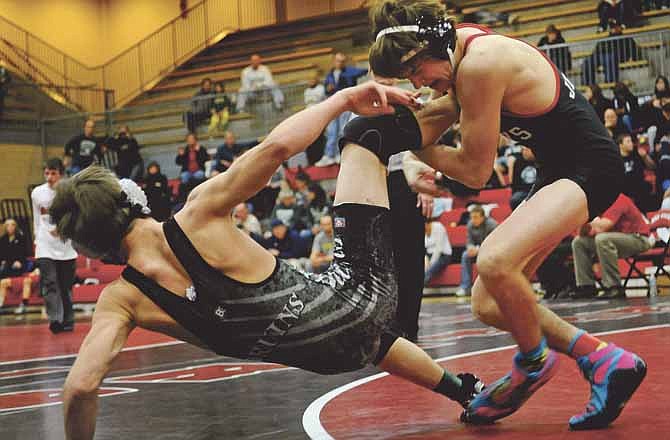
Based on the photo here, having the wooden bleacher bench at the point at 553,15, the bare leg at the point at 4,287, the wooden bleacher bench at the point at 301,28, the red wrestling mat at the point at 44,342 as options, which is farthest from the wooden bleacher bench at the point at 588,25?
the bare leg at the point at 4,287

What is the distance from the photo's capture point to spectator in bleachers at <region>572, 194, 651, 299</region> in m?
9.41

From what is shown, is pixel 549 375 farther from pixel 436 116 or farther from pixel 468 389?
pixel 436 116

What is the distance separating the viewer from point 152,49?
850 inches

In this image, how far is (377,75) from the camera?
3133 millimetres

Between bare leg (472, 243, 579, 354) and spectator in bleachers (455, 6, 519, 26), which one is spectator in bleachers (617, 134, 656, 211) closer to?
spectator in bleachers (455, 6, 519, 26)

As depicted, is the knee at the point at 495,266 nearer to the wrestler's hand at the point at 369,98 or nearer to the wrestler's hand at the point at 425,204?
the wrestler's hand at the point at 369,98

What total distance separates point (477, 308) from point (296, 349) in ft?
2.52

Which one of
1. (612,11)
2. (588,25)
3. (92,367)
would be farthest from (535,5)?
(92,367)

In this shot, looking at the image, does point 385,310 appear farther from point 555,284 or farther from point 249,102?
point 249,102

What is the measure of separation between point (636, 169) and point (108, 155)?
30.9ft

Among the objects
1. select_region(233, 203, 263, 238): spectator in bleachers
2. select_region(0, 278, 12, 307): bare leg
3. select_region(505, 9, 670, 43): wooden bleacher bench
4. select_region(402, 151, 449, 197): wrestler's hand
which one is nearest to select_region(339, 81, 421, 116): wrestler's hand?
select_region(402, 151, 449, 197): wrestler's hand

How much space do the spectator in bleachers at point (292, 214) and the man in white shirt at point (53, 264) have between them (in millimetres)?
4167

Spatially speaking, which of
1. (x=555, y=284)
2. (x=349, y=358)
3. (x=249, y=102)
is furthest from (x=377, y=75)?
(x=249, y=102)

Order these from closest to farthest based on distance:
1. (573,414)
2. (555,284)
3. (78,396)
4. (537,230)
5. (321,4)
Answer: (78,396)
(537,230)
(573,414)
(555,284)
(321,4)
